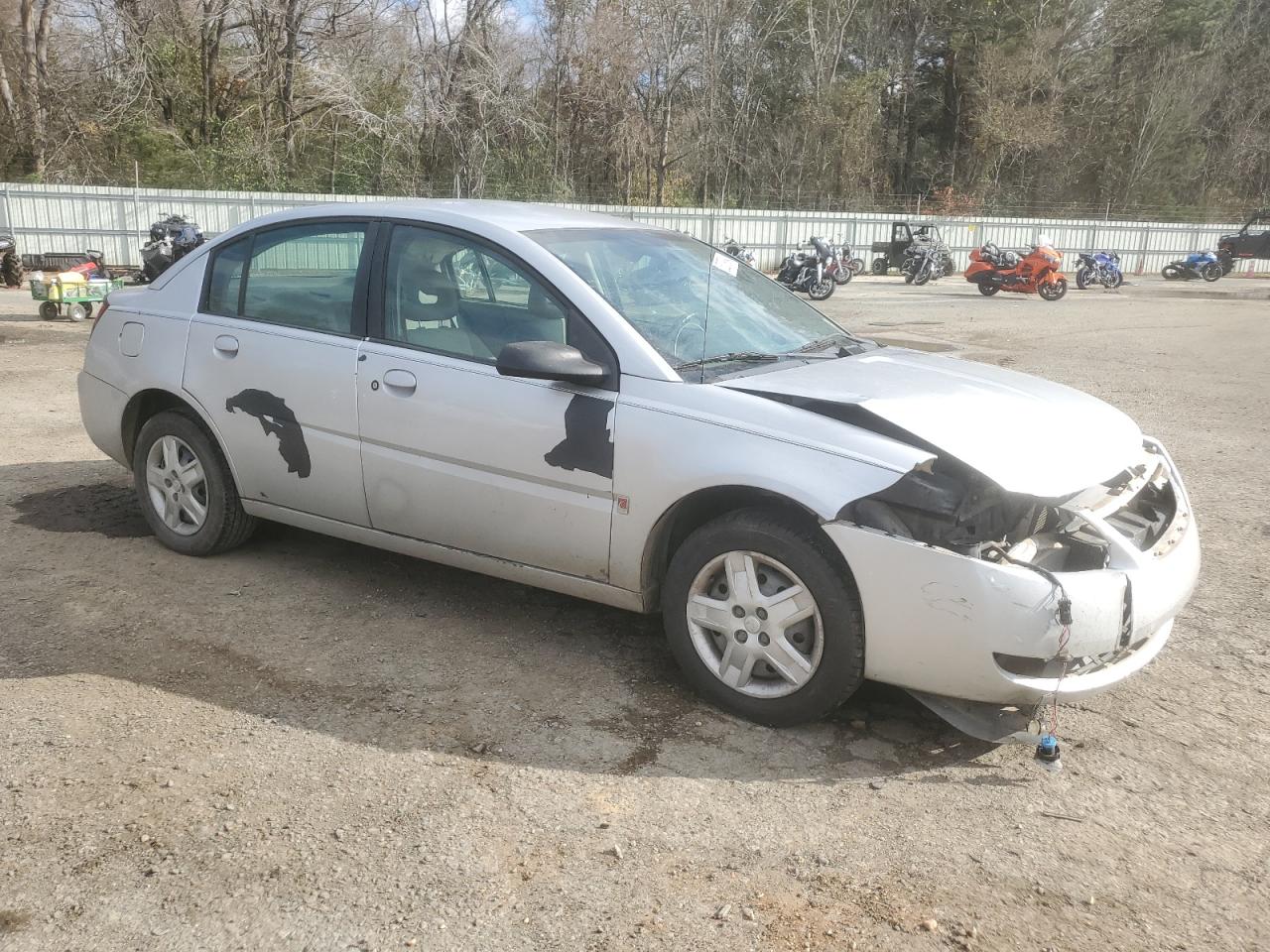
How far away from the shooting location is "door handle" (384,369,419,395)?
13.4ft

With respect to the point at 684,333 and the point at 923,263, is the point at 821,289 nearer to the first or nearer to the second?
the point at 923,263

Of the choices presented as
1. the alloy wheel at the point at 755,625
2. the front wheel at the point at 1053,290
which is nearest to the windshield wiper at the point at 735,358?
the alloy wheel at the point at 755,625

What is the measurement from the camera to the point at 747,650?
11.4ft

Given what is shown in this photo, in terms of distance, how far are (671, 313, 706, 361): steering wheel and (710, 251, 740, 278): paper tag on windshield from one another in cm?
56

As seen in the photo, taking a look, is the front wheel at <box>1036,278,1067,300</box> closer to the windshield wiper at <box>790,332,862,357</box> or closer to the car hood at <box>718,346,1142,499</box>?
the windshield wiper at <box>790,332,862,357</box>

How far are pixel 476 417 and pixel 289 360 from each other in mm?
1049

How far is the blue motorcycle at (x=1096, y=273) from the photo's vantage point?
27.0 m

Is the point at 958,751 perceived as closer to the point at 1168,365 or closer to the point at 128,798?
the point at 128,798

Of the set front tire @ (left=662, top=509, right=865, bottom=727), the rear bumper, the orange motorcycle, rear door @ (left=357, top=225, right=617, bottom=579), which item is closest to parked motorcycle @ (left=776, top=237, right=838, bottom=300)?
the orange motorcycle

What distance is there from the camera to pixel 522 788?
311cm

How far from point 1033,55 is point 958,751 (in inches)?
1994

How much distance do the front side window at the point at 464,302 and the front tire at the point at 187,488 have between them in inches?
48.1

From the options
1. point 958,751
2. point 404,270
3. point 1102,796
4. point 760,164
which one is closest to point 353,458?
point 404,270

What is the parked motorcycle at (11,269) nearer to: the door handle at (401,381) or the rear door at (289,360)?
the rear door at (289,360)
